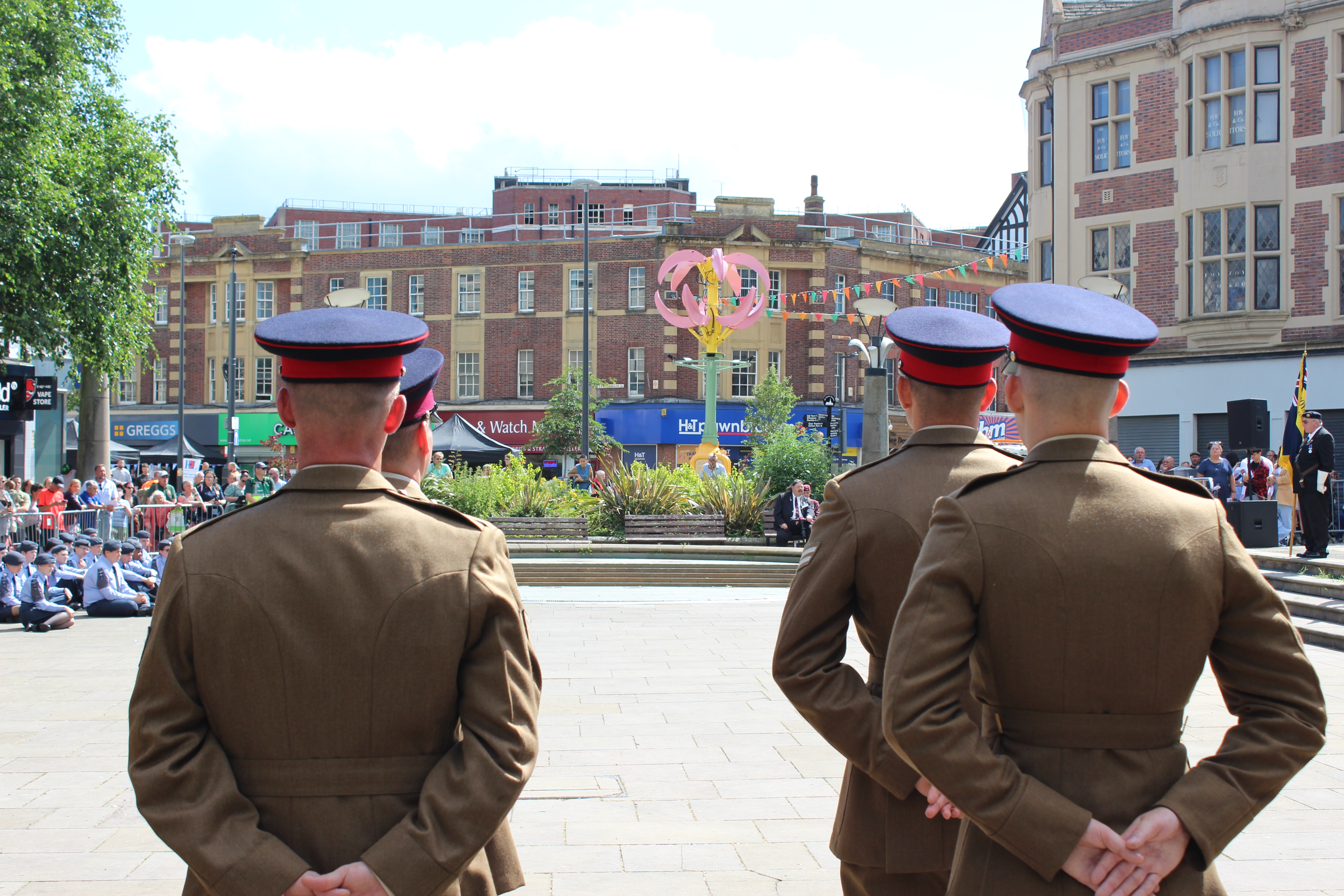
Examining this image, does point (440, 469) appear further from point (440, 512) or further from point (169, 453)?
point (440, 512)

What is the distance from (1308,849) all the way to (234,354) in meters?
46.2

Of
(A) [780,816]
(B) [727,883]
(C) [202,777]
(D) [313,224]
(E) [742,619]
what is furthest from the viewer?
(D) [313,224]

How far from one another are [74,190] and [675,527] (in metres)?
11.3

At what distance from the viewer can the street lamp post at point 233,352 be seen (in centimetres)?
4337

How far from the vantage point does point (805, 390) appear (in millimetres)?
45656

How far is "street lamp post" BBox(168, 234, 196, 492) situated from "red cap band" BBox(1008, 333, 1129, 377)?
36.2 m

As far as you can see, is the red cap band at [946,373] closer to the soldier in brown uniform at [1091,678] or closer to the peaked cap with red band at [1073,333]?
the peaked cap with red band at [1073,333]

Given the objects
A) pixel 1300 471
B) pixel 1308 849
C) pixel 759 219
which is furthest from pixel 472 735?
pixel 759 219

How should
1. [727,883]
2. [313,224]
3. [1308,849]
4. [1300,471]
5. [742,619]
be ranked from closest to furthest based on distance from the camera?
[727,883] < [1308,849] < [742,619] < [1300,471] < [313,224]

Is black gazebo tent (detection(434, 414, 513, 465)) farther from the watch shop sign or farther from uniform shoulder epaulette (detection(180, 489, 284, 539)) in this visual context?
uniform shoulder epaulette (detection(180, 489, 284, 539))

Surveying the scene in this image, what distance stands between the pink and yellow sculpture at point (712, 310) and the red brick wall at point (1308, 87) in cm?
1157

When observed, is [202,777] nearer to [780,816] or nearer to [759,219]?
[780,816]

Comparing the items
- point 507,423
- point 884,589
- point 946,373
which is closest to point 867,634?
point 884,589

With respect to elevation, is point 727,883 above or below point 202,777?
below
